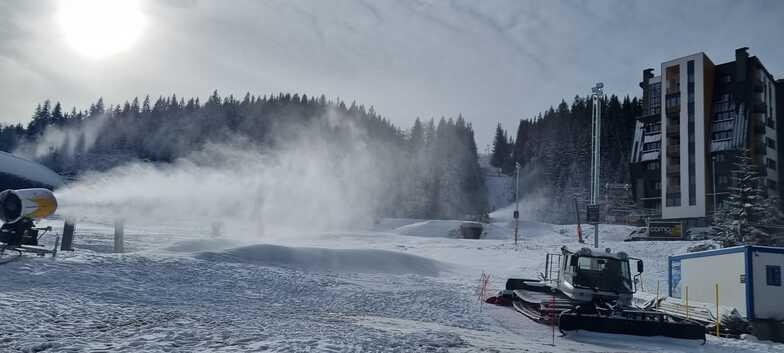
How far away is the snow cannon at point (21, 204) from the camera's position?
20688 millimetres

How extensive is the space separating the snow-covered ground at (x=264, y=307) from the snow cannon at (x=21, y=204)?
2634 millimetres

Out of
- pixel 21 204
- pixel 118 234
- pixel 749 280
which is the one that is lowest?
pixel 749 280

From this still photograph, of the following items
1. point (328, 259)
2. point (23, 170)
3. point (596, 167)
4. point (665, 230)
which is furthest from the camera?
point (665, 230)

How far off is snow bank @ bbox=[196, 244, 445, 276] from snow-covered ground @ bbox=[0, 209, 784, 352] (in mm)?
75

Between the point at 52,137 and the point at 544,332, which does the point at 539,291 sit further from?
the point at 52,137

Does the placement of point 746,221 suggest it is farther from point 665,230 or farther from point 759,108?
point 759,108

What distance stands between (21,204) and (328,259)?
588 inches

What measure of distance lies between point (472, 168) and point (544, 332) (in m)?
120

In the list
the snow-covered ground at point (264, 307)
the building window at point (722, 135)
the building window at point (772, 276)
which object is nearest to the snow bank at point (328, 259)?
the snow-covered ground at point (264, 307)

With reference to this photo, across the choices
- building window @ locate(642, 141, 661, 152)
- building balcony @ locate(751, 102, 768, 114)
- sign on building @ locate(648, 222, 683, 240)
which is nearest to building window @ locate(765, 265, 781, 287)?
sign on building @ locate(648, 222, 683, 240)

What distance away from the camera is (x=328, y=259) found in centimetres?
3019

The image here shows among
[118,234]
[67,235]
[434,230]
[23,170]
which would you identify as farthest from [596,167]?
[23,170]

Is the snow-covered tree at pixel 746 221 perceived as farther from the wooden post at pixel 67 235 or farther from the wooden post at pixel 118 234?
the wooden post at pixel 67 235

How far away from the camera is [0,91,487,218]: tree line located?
113 m
